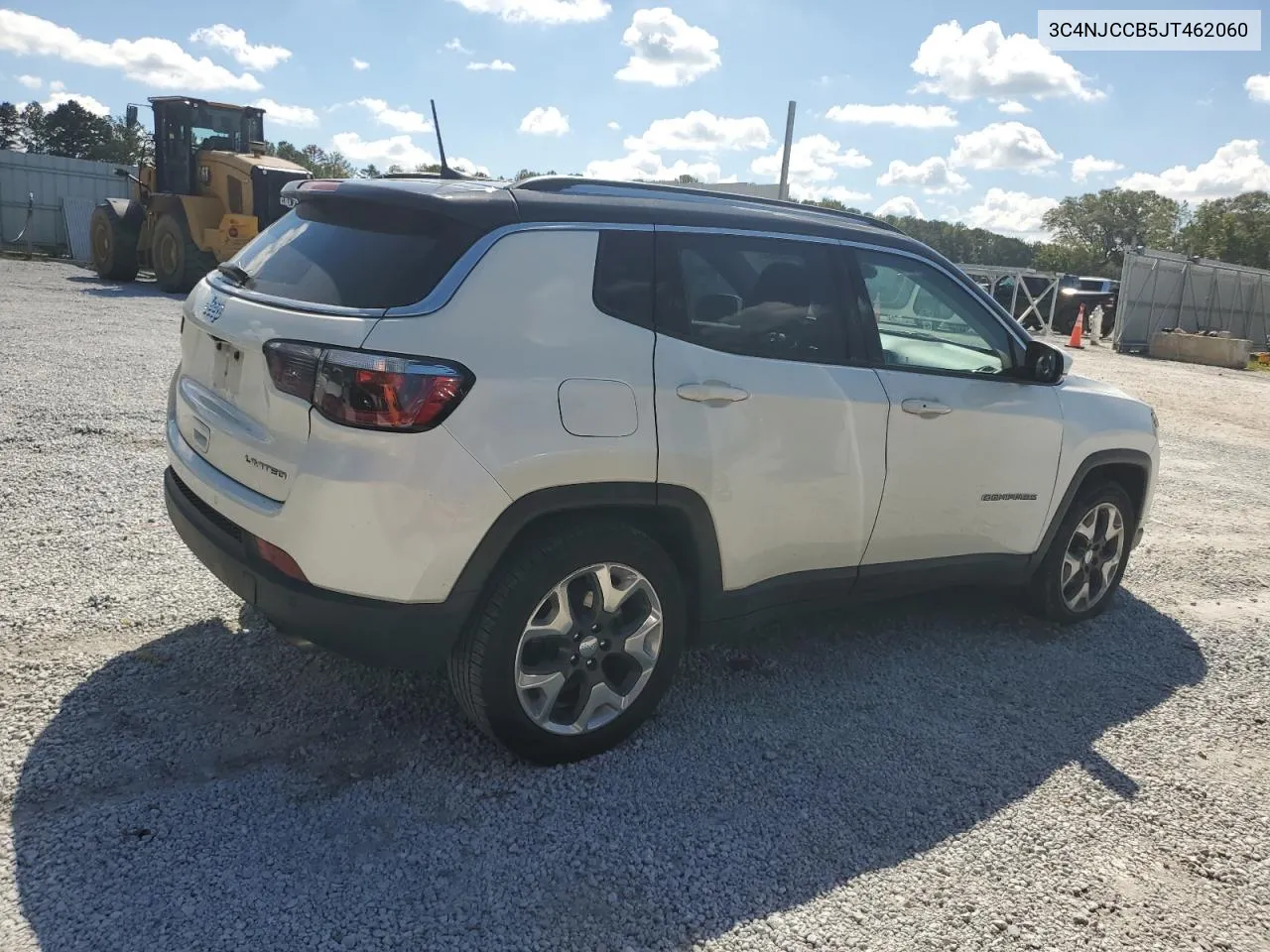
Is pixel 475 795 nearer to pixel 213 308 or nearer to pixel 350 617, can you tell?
pixel 350 617

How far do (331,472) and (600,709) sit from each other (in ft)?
4.10

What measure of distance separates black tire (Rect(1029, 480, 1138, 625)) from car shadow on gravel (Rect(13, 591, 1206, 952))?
21.8 inches

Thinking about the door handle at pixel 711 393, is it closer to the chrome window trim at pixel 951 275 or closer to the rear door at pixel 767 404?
the rear door at pixel 767 404

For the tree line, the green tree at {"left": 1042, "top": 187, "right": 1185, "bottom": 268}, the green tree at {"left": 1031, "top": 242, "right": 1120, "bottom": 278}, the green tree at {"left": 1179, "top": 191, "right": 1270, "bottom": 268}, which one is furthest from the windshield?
the green tree at {"left": 1042, "top": 187, "right": 1185, "bottom": 268}

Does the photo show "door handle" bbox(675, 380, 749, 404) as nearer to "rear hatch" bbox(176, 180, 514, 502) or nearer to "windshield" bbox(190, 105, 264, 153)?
"rear hatch" bbox(176, 180, 514, 502)

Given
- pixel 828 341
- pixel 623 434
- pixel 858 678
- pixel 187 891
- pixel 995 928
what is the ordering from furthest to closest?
pixel 858 678
pixel 828 341
pixel 623 434
pixel 995 928
pixel 187 891

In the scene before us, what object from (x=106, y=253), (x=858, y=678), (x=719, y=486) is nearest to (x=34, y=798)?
(x=719, y=486)

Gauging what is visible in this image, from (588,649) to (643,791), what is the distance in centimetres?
50

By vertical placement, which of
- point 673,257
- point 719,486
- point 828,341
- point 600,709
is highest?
point 673,257

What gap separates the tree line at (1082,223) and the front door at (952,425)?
52.6 m

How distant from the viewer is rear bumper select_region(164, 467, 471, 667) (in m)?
2.80

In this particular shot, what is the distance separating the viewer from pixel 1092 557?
Answer: 495cm

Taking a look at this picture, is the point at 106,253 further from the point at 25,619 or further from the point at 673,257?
the point at 673,257

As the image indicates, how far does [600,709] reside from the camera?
3.30 m
